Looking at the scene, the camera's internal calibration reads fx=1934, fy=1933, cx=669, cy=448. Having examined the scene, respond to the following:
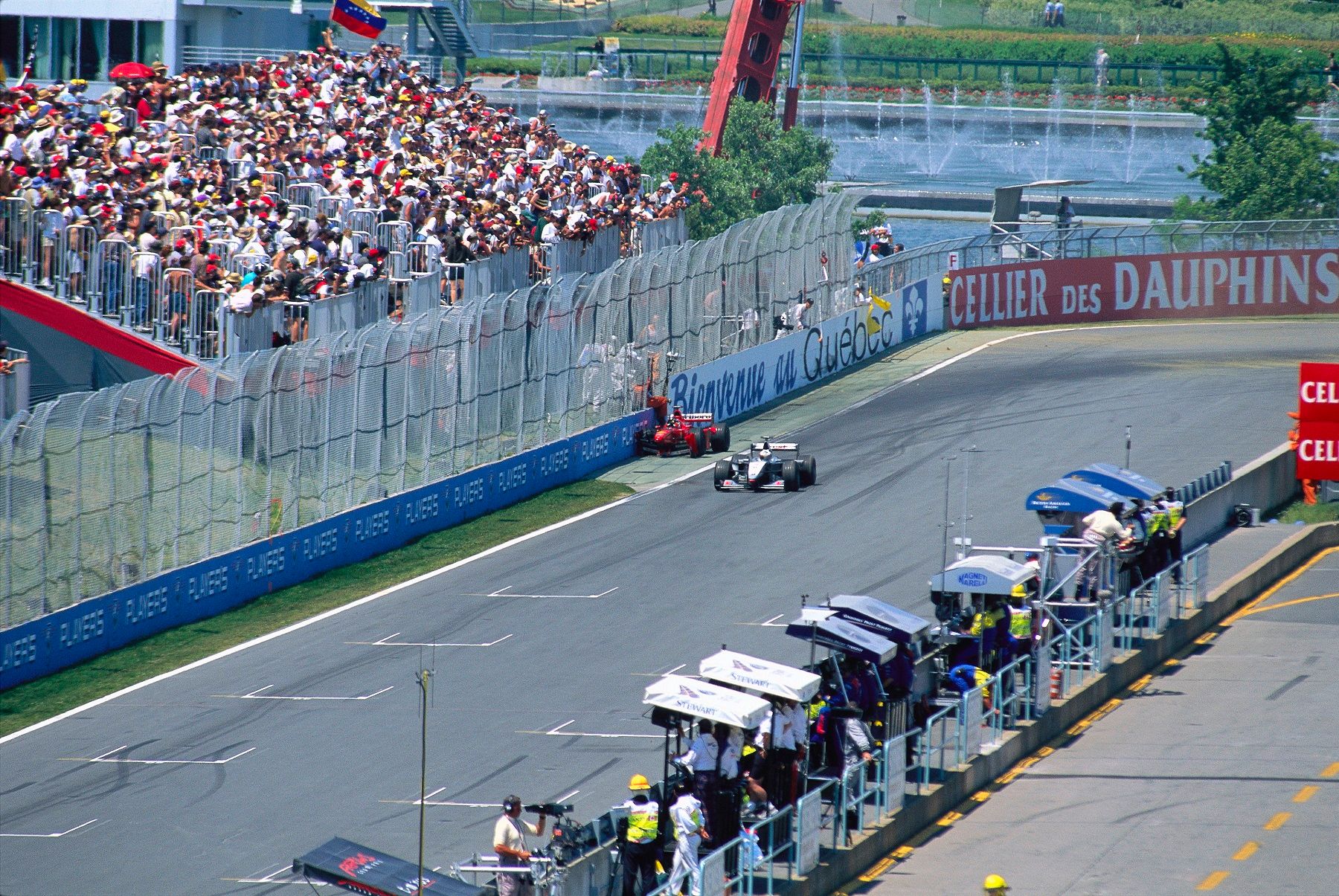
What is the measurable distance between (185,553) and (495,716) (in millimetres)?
6637

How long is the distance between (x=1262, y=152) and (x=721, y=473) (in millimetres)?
34565

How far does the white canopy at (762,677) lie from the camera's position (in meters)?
17.9

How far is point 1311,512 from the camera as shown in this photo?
34594mm

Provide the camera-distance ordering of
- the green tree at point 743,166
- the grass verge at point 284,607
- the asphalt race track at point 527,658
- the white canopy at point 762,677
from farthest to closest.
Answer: the green tree at point 743,166 → the grass verge at point 284,607 → the asphalt race track at point 527,658 → the white canopy at point 762,677

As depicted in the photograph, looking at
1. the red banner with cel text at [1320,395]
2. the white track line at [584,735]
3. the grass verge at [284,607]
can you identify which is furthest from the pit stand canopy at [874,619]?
the red banner with cel text at [1320,395]

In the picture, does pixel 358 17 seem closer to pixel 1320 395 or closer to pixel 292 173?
pixel 292 173

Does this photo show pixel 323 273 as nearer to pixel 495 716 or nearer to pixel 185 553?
pixel 185 553

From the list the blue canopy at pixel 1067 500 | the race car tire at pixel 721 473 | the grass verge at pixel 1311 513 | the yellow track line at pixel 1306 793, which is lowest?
the yellow track line at pixel 1306 793

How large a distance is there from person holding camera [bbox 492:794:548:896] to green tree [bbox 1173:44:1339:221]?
50.0 meters

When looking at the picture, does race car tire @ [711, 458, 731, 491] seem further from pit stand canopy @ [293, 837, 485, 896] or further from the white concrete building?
pit stand canopy @ [293, 837, 485, 896]

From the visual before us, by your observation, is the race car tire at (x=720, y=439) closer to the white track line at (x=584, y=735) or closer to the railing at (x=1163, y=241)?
the railing at (x=1163, y=241)

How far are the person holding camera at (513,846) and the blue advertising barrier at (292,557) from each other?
418 inches

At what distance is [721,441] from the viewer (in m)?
38.8

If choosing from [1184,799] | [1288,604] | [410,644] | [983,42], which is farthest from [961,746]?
[983,42]
